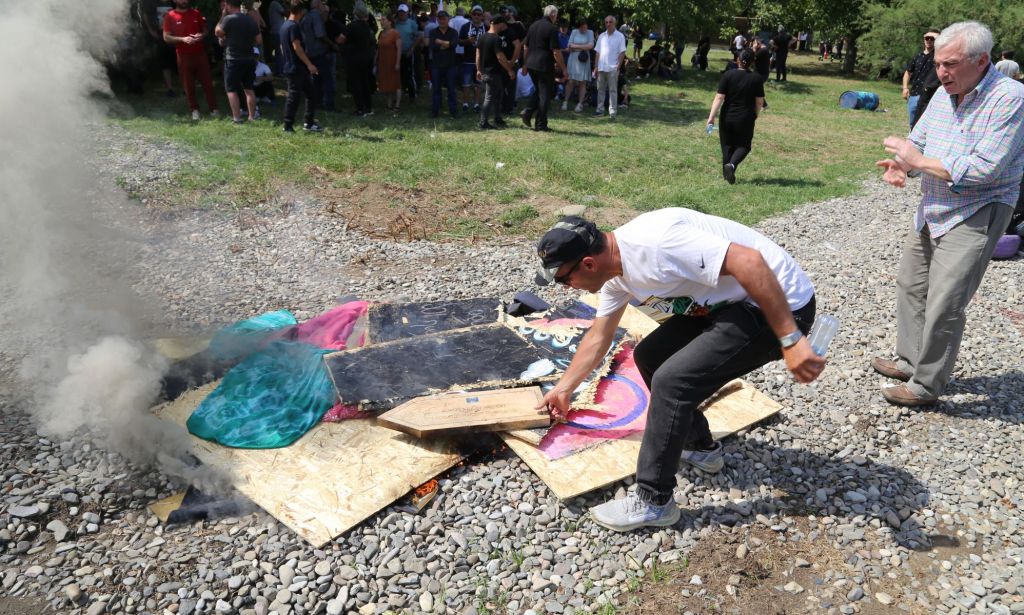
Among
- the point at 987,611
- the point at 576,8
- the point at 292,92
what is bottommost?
the point at 987,611

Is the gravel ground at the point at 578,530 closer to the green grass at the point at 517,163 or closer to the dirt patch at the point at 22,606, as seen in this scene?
the dirt patch at the point at 22,606

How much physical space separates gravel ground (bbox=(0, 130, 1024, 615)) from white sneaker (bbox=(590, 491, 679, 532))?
72 mm

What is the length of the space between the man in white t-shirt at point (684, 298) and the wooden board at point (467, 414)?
75 centimetres

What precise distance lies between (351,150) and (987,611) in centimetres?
899

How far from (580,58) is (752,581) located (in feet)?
43.2

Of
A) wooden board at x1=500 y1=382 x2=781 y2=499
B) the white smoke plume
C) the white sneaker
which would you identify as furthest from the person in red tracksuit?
the white sneaker

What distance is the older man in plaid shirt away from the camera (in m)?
3.70

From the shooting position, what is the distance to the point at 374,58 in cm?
1320

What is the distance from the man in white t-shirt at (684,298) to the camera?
2.75 metres

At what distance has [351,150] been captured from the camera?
995cm

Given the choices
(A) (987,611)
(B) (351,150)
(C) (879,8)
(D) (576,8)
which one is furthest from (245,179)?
(C) (879,8)

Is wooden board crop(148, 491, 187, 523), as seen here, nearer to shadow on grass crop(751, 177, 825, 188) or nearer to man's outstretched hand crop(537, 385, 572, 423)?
man's outstretched hand crop(537, 385, 572, 423)

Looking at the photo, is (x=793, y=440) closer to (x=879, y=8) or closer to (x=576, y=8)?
(x=576, y=8)

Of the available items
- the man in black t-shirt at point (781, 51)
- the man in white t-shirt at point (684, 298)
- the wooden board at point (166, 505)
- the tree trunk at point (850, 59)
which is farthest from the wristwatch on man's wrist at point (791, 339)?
the tree trunk at point (850, 59)
